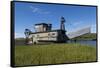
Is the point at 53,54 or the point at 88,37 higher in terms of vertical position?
the point at 88,37

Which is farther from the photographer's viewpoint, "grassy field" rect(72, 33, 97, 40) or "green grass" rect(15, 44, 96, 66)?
"grassy field" rect(72, 33, 97, 40)

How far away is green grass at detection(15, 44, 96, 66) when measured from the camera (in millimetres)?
2623

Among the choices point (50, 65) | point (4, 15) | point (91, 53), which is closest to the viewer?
point (4, 15)

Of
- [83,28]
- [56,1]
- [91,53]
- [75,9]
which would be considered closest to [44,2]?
[56,1]

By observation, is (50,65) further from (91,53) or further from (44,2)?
(44,2)

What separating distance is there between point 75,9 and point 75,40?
0.40 meters

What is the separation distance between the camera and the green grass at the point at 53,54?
8.61 ft

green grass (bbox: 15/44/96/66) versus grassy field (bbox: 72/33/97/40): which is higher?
grassy field (bbox: 72/33/97/40)

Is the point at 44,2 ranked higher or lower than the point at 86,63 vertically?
higher

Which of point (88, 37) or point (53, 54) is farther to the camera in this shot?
point (88, 37)

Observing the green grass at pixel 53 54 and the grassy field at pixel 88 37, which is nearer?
the green grass at pixel 53 54

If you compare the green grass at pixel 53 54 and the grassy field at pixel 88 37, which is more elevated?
the grassy field at pixel 88 37

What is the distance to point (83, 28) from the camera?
289 centimetres

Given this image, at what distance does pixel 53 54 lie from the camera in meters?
2.75
